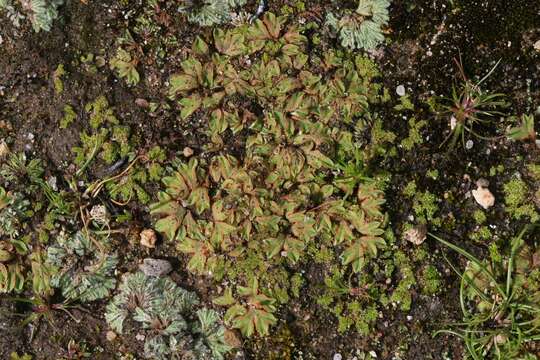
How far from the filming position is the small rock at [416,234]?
3.39 m

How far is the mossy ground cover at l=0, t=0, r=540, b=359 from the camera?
338 cm

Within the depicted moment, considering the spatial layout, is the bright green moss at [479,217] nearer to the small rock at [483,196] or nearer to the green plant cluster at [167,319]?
the small rock at [483,196]

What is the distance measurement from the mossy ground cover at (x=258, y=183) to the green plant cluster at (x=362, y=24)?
0.04 feet

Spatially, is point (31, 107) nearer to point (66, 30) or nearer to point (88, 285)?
point (66, 30)

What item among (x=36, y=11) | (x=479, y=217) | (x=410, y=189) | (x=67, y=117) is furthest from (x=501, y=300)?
(x=36, y=11)

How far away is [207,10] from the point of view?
11.3 ft

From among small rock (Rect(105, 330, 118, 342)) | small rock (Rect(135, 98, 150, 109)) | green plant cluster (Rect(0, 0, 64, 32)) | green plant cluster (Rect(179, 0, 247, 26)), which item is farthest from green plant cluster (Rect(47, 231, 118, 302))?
green plant cluster (Rect(179, 0, 247, 26))

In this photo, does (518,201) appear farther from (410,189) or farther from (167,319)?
(167,319)

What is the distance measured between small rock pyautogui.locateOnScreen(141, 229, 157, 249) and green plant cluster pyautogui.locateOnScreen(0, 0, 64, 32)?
139cm

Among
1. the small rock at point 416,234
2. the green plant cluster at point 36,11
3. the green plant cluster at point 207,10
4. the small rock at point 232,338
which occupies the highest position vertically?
Result: the green plant cluster at point 207,10

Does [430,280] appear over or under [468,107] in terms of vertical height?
under

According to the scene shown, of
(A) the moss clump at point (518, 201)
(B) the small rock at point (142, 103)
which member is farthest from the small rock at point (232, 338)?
(A) the moss clump at point (518, 201)

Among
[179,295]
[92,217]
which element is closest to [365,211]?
[179,295]

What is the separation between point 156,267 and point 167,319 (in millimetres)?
320
